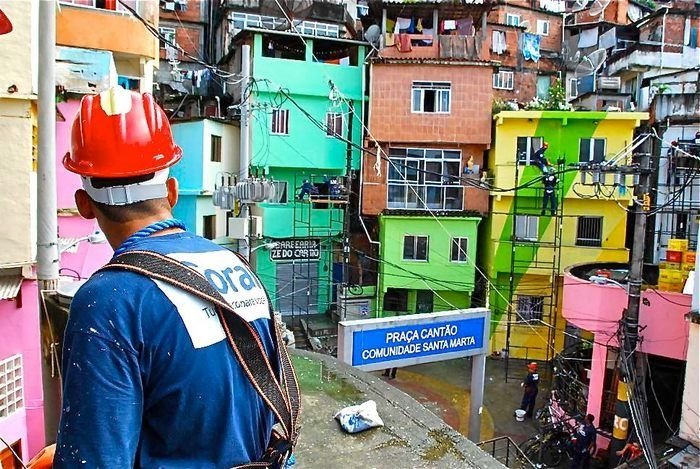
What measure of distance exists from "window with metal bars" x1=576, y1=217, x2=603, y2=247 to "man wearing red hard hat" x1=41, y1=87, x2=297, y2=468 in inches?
915

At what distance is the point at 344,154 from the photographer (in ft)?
80.5

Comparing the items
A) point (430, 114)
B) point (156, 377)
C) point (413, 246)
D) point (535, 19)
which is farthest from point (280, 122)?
point (156, 377)

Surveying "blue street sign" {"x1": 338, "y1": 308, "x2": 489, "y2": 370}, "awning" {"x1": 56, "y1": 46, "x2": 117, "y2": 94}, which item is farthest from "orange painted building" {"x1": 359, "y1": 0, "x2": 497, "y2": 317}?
"awning" {"x1": 56, "y1": 46, "x2": 117, "y2": 94}

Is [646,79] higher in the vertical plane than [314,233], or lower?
higher

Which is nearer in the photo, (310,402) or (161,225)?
(161,225)

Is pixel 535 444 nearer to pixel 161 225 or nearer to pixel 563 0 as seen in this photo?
pixel 161 225

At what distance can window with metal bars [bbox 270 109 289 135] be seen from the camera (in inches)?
928

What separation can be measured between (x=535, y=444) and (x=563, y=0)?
1222 inches

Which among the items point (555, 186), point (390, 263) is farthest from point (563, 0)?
point (390, 263)

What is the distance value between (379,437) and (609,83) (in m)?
27.9

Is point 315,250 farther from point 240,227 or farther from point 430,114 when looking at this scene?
point 240,227

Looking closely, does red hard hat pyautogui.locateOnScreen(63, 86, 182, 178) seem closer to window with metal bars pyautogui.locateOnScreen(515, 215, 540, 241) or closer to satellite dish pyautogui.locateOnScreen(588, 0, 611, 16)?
window with metal bars pyautogui.locateOnScreen(515, 215, 540, 241)

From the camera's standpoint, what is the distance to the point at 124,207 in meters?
1.99

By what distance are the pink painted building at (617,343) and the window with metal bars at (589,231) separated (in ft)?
22.3
